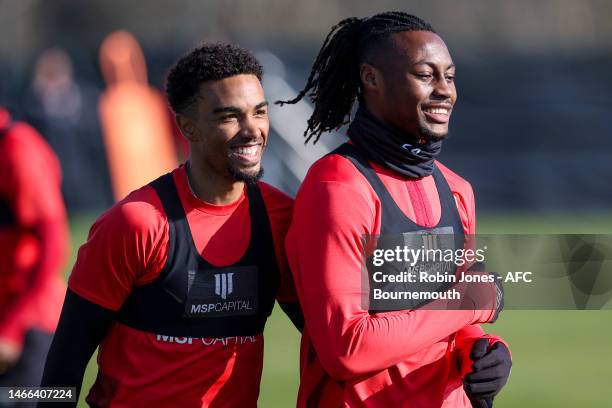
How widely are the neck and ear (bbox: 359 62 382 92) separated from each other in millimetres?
585

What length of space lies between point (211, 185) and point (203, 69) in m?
0.42

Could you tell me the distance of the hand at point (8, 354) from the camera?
5.07 metres

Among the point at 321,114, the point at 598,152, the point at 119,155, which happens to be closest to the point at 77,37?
the point at 119,155

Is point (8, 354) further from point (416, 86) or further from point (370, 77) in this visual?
point (416, 86)

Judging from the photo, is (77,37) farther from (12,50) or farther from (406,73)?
(406,73)

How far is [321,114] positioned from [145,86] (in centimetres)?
1130

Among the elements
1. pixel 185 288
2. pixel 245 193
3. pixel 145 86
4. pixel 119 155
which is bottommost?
pixel 185 288

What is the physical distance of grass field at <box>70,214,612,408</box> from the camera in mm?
7332

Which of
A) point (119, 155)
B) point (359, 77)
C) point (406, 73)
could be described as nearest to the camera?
point (406, 73)

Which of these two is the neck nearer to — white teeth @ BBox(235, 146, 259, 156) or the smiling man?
the smiling man

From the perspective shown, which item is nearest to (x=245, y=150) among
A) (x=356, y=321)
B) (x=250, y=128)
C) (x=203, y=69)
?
(x=250, y=128)

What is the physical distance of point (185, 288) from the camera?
11.7 ft

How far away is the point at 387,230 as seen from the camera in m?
3.34

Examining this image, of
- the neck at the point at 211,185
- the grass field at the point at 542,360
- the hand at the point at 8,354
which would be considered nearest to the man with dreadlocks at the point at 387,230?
the neck at the point at 211,185
